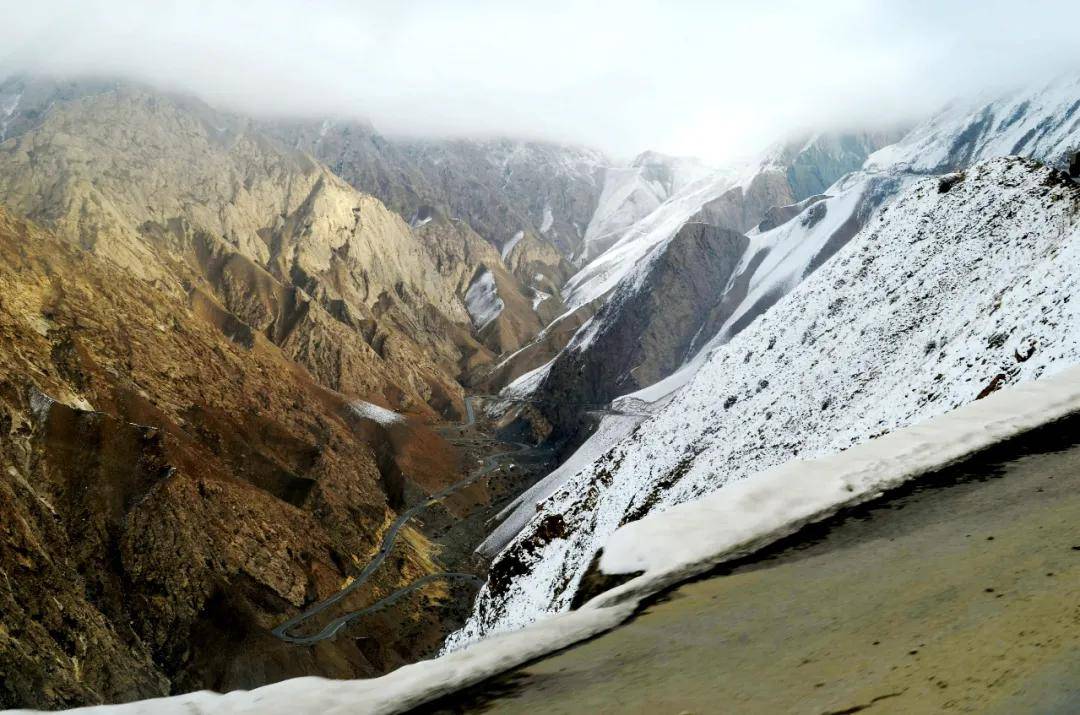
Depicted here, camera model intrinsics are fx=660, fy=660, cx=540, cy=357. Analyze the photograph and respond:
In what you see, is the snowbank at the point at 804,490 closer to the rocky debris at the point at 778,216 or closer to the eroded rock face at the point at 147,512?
the eroded rock face at the point at 147,512

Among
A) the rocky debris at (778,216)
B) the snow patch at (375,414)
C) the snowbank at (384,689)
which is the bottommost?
the snow patch at (375,414)

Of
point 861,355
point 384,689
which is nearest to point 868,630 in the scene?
point 384,689

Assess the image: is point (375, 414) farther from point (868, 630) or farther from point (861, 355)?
point (868, 630)

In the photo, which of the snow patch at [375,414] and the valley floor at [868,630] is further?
the snow patch at [375,414]

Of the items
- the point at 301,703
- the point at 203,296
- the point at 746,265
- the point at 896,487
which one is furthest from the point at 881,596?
the point at 746,265

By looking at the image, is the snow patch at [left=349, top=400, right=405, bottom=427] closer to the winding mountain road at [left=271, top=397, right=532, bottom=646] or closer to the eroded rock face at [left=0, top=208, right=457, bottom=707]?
the winding mountain road at [left=271, top=397, right=532, bottom=646]

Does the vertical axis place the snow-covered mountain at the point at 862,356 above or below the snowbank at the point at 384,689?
below

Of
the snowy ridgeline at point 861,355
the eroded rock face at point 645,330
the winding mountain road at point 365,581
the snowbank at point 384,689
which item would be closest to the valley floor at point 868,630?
the snowbank at point 384,689
